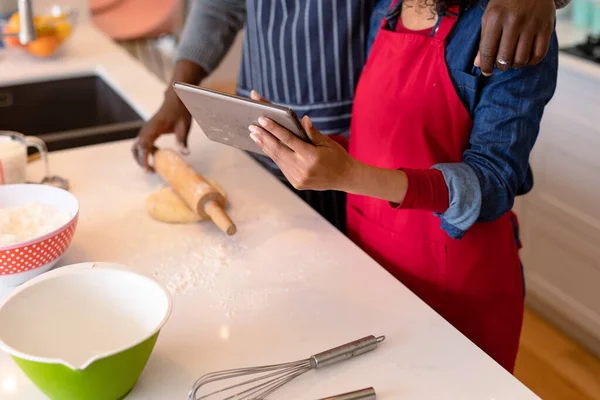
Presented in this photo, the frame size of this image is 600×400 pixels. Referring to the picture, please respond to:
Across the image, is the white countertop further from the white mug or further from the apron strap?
the apron strap

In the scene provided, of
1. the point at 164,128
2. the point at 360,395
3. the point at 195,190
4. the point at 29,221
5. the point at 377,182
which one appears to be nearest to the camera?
the point at 360,395

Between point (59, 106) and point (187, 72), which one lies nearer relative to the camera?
point (187, 72)

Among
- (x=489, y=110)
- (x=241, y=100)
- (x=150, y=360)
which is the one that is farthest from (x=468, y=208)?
(x=150, y=360)

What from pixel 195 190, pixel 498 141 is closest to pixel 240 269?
pixel 195 190

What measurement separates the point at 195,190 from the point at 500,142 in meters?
0.51

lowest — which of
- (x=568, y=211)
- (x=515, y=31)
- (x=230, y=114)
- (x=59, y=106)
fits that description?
(x=568, y=211)

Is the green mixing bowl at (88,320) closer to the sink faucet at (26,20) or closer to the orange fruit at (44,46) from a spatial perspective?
the sink faucet at (26,20)

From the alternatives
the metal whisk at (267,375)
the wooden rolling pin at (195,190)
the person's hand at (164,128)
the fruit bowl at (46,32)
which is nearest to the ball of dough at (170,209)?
the wooden rolling pin at (195,190)

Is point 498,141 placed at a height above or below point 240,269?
above

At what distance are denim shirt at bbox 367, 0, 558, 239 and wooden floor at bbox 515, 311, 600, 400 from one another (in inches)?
44.6

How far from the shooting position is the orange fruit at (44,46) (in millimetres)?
1941

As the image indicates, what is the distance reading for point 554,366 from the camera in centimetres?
201

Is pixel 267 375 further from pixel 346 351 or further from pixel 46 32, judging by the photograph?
pixel 46 32

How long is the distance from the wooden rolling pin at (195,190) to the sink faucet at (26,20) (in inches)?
18.9
